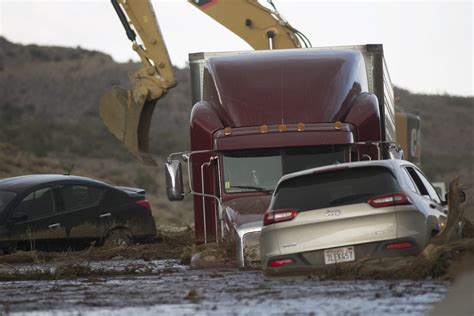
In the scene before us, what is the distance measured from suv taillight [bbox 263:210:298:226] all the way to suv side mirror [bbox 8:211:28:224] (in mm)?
9643

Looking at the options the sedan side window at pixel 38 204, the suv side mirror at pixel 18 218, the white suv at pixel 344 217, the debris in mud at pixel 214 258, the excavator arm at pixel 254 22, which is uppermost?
the excavator arm at pixel 254 22

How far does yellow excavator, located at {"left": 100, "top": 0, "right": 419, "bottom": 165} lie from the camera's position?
28.0 meters

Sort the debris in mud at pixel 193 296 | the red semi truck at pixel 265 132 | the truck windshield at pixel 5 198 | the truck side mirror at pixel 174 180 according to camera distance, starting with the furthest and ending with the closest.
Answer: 1. the truck windshield at pixel 5 198
2. the truck side mirror at pixel 174 180
3. the red semi truck at pixel 265 132
4. the debris in mud at pixel 193 296

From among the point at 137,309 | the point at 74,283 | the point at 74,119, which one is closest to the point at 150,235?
the point at 74,283

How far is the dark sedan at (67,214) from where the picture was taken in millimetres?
25359

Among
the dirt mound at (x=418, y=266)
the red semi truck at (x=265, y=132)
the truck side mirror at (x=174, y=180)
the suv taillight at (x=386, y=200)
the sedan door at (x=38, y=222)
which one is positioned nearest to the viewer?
the dirt mound at (x=418, y=266)

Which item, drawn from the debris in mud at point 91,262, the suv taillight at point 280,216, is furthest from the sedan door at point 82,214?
the suv taillight at point 280,216

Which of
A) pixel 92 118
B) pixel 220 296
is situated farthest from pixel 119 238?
pixel 92 118

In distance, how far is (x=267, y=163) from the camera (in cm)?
2041

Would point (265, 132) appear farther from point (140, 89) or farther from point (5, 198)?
point (140, 89)

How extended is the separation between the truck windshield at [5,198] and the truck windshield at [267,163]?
6.26 meters

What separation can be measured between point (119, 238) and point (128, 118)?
8.15 ft

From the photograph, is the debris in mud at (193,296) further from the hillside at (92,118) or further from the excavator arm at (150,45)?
the hillside at (92,118)

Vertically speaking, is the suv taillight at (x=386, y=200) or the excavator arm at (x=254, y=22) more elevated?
the excavator arm at (x=254, y=22)
